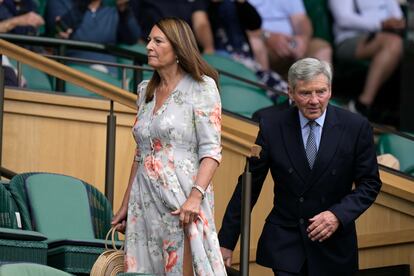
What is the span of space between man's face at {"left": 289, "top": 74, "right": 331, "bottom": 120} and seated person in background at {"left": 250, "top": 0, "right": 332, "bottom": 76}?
5400mm

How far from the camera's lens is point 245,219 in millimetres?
7074

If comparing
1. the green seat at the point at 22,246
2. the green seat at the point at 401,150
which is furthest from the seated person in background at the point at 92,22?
the green seat at the point at 22,246

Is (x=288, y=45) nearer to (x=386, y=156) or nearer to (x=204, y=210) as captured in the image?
(x=386, y=156)

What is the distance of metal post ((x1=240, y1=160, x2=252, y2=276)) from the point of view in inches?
275

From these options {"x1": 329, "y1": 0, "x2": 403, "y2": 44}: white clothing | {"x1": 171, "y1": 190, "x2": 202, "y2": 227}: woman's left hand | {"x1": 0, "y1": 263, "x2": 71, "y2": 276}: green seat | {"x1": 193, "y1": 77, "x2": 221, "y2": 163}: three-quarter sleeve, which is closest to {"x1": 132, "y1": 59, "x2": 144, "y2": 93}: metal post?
{"x1": 329, "y1": 0, "x2": 403, "y2": 44}: white clothing

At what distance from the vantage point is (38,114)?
9.55 m

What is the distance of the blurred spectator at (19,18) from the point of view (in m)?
10.9

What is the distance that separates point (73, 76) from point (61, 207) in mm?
939

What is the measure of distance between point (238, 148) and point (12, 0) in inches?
140

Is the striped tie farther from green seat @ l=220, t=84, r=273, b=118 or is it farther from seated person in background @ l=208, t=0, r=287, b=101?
seated person in background @ l=208, t=0, r=287, b=101

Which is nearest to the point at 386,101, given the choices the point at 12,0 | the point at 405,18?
the point at 405,18

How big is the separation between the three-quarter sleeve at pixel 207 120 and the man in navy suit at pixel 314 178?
0.48 m

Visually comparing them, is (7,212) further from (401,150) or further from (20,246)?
(401,150)

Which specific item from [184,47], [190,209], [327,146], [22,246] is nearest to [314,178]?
[327,146]
